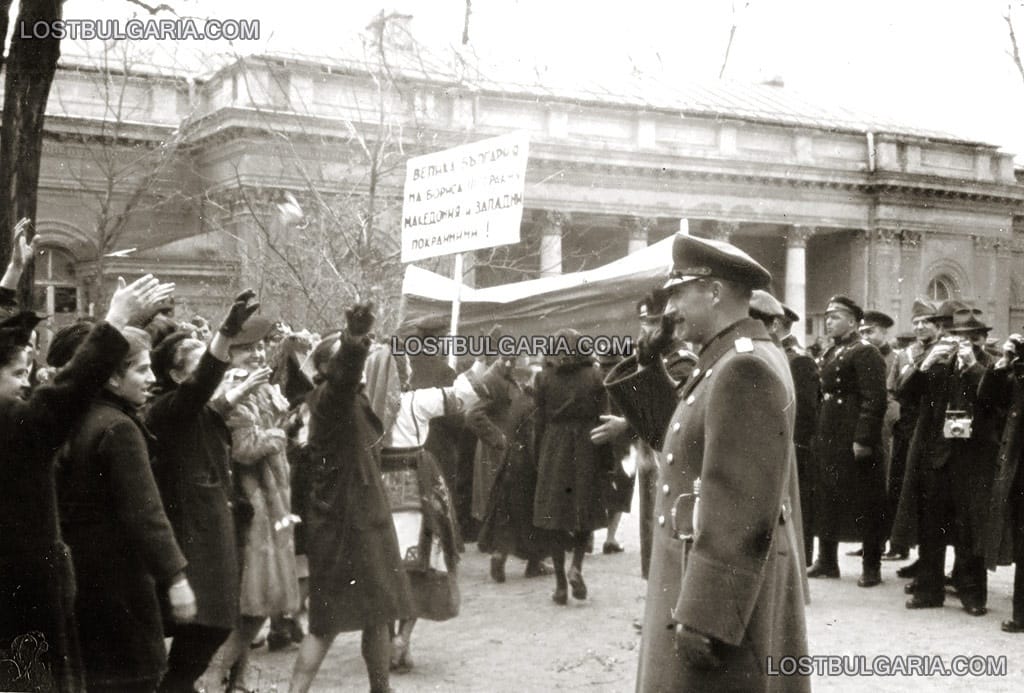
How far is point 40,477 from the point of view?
3.69 metres

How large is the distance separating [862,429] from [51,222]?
12380mm

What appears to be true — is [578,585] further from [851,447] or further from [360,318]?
[360,318]

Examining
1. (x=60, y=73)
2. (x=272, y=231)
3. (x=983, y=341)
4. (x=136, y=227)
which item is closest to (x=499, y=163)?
(x=983, y=341)

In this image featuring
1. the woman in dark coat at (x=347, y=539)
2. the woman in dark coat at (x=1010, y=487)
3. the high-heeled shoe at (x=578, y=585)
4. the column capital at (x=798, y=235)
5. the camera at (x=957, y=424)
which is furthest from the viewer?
the column capital at (x=798, y=235)

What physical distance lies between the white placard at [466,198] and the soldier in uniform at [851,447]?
10.1 feet

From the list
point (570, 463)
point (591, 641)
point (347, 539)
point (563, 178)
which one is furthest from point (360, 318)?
point (563, 178)

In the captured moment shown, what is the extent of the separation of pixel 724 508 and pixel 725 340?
0.56m

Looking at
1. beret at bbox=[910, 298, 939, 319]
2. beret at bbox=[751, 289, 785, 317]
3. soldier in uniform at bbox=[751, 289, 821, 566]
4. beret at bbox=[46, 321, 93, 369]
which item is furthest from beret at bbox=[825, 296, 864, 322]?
beret at bbox=[46, 321, 93, 369]

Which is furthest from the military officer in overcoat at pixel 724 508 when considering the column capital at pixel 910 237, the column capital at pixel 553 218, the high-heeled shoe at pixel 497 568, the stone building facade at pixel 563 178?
the column capital at pixel 910 237

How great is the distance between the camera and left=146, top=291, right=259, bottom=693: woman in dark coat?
4652 millimetres

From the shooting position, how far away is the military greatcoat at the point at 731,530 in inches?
122

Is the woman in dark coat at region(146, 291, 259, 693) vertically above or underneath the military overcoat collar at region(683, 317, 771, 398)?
underneath

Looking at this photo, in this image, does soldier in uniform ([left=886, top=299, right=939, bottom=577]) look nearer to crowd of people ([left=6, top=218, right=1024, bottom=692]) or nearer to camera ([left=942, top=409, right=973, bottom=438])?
crowd of people ([left=6, top=218, right=1024, bottom=692])

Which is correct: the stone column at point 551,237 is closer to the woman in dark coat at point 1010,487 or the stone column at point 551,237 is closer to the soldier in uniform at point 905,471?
the soldier in uniform at point 905,471
